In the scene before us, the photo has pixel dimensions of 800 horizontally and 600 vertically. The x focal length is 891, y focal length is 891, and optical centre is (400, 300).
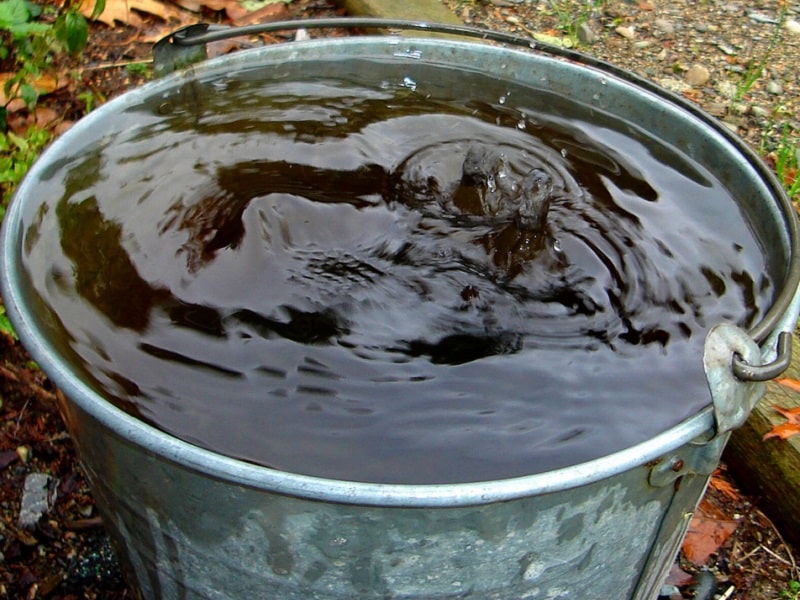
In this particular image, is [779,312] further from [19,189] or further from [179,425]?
[19,189]

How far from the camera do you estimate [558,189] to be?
1823 millimetres

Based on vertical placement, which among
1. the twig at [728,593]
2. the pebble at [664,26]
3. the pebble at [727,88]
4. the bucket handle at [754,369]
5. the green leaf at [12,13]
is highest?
the bucket handle at [754,369]

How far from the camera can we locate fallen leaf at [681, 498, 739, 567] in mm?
2133

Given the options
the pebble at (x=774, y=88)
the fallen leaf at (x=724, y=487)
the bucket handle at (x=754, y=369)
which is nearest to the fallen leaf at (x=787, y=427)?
the fallen leaf at (x=724, y=487)

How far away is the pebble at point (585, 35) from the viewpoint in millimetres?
3596

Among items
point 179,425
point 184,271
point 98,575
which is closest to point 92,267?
point 184,271

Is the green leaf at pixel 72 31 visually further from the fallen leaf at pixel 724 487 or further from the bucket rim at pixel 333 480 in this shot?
the fallen leaf at pixel 724 487

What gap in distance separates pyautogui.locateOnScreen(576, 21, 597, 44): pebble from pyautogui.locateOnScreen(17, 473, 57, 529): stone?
2605 millimetres

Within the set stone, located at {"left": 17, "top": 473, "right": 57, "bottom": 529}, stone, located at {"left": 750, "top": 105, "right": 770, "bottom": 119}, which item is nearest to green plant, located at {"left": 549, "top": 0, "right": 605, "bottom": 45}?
stone, located at {"left": 750, "top": 105, "right": 770, "bottom": 119}

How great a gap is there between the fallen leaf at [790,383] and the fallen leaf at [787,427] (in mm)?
59

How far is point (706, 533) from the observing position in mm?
2172

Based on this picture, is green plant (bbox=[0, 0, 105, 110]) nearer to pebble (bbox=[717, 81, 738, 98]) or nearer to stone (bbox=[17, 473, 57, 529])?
stone (bbox=[17, 473, 57, 529])

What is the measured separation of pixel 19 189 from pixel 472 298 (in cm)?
79

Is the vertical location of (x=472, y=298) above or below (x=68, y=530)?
above
